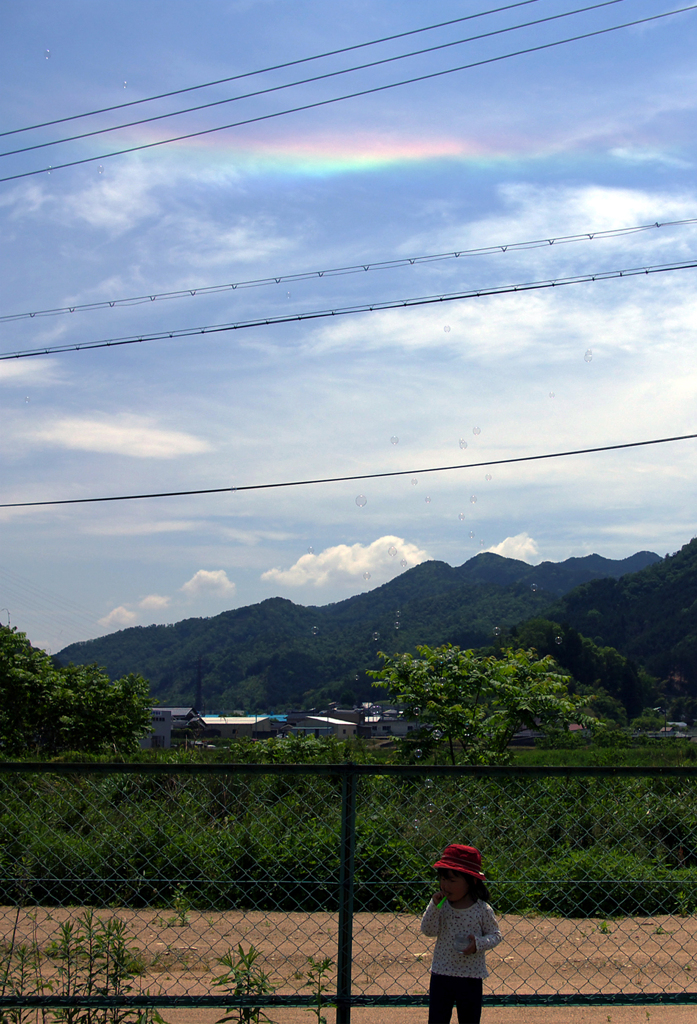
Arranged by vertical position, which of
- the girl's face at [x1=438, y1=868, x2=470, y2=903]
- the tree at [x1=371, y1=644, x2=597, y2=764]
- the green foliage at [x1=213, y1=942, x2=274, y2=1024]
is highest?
the tree at [x1=371, y1=644, x2=597, y2=764]

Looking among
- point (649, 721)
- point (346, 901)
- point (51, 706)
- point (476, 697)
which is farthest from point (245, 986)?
point (649, 721)

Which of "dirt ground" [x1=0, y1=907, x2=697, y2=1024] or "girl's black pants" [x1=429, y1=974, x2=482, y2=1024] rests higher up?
"girl's black pants" [x1=429, y1=974, x2=482, y2=1024]

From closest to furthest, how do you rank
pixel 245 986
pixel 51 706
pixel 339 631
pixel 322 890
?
pixel 245 986, pixel 322 890, pixel 51 706, pixel 339 631

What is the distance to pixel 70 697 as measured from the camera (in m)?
20.0

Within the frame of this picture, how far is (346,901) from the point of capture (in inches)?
142

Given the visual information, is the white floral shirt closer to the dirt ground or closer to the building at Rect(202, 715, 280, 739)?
the dirt ground

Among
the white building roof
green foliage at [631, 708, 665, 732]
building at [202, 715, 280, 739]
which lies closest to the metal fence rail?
building at [202, 715, 280, 739]

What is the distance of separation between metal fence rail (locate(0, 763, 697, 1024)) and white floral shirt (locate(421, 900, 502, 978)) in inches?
11.9

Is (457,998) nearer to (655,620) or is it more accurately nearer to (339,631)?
(655,620)

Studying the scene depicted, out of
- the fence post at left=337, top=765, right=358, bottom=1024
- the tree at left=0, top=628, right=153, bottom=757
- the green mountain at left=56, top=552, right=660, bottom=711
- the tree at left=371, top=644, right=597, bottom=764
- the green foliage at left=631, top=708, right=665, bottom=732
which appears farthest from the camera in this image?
the green mountain at left=56, top=552, right=660, bottom=711

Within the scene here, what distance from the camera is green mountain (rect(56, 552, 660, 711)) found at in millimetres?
43188

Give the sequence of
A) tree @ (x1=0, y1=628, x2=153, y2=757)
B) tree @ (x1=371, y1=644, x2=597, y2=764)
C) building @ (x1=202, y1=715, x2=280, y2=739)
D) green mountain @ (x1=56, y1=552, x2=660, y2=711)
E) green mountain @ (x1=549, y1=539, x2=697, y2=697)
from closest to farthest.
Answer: tree @ (x1=371, y1=644, x2=597, y2=764) < tree @ (x1=0, y1=628, x2=153, y2=757) < building @ (x1=202, y1=715, x2=280, y2=739) < green mountain @ (x1=549, y1=539, x2=697, y2=697) < green mountain @ (x1=56, y1=552, x2=660, y2=711)

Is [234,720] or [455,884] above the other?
[455,884]

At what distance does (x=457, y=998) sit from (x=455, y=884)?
1.41 ft
